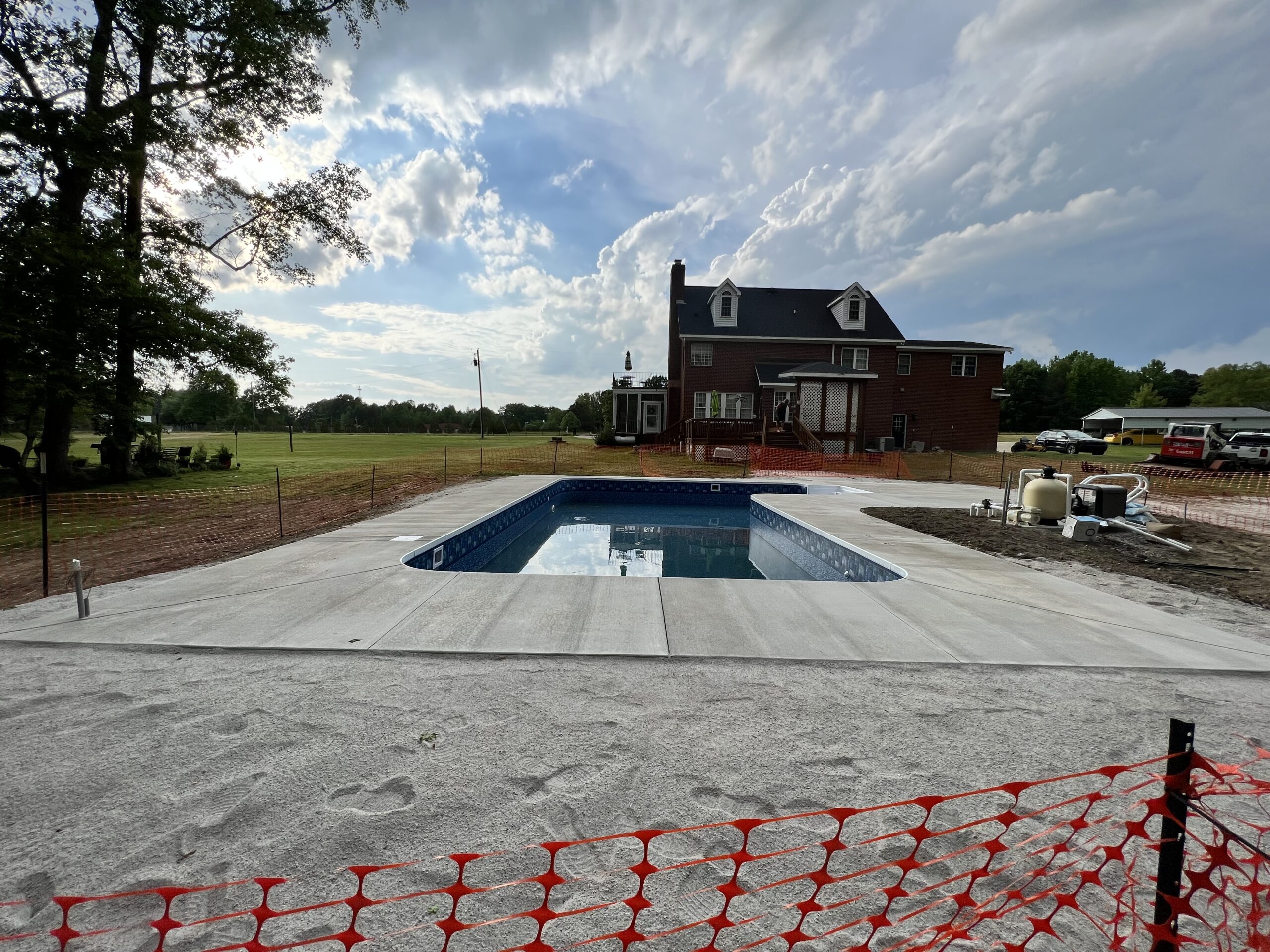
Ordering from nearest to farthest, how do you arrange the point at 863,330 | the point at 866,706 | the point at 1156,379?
the point at 866,706 < the point at 863,330 < the point at 1156,379

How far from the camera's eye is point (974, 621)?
5.06 m

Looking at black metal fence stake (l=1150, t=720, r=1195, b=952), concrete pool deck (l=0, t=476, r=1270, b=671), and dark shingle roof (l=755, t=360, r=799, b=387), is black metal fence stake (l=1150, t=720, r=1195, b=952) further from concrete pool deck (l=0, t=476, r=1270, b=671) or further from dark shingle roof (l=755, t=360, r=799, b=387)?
dark shingle roof (l=755, t=360, r=799, b=387)

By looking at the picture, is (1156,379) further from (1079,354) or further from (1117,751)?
(1117,751)

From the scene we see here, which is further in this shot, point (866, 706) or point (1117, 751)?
point (866, 706)

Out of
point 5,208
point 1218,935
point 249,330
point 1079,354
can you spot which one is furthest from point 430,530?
point 1079,354

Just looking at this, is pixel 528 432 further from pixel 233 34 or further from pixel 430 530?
pixel 430 530

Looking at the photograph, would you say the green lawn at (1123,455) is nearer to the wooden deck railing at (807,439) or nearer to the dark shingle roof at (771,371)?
the dark shingle roof at (771,371)

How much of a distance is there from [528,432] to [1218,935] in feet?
248

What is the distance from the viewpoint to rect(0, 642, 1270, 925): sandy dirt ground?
2312mm

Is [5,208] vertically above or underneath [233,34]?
underneath

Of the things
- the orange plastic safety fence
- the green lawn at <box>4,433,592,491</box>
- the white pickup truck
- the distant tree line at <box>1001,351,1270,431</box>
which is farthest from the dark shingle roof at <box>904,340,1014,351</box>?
the distant tree line at <box>1001,351,1270,431</box>

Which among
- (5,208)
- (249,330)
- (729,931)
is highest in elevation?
(5,208)

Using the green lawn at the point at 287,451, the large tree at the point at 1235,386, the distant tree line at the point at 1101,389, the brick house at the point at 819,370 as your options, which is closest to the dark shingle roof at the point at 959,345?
the brick house at the point at 819,370

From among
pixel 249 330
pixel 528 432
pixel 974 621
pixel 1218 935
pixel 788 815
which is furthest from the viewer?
pixel 528 432
